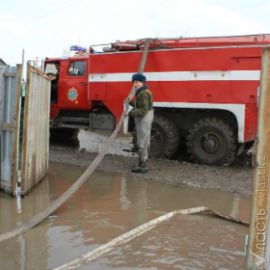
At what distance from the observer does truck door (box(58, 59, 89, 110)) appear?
11.4 metres

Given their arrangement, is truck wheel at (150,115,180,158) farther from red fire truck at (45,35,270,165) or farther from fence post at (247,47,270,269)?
fence post at (247,47,270,269)

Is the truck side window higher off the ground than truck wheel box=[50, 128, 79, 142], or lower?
higher

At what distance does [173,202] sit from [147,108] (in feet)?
7.73

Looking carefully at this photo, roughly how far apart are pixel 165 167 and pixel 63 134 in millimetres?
4874

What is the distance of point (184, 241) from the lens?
470 centimetres

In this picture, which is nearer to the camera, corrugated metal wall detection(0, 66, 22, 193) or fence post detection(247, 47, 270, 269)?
fence post detection(247, 47, 270, 269)

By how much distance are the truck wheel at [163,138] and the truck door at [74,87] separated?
6.69 feet

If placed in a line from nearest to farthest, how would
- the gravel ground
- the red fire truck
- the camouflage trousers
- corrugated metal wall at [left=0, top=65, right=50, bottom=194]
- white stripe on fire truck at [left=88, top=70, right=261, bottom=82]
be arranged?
corrugated metal wall at [left=0, top=65, right=50, bottom=194]
the gravel ground
the camouflage trousers
white stripe on fire truck at [left=88, top=70, right=261, bottom=82]
the red fire truck

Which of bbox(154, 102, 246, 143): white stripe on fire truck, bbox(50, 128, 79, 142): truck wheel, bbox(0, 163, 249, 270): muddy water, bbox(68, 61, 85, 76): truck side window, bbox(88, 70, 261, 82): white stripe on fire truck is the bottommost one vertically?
bbox(0, 163, 249, 270): muddy water

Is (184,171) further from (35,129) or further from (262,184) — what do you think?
(262,184)

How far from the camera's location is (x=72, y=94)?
11602 mm

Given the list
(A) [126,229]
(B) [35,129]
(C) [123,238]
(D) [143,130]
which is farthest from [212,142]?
(C) [123,238]

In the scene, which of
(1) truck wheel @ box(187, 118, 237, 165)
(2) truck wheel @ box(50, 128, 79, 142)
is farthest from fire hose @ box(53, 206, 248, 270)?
(2) truck wheel @ box(50, 128, 79, 142)

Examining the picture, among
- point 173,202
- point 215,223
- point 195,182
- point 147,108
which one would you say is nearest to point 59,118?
point 147,108
